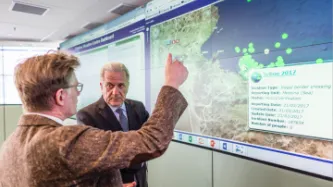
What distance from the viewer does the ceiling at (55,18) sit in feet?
9.96

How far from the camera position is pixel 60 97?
1.09 metres

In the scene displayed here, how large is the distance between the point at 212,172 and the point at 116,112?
2.91 feet

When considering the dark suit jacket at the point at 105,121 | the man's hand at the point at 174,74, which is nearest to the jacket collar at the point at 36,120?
the man's hand at the point at 174,74

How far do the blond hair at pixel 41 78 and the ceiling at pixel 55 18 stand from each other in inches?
81.0

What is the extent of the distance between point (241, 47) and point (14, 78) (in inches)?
55.0

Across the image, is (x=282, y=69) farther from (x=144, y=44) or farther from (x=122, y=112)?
(x=144, y=44)

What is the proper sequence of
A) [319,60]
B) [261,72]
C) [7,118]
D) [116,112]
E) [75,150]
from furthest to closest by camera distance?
[7,118] < [116,112] < [261,72] < [319,60] < [75,150]

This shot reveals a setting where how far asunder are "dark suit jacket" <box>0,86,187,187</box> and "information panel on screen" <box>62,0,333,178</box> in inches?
34.3

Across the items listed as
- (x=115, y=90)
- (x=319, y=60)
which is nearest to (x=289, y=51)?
(x=319, y=60)

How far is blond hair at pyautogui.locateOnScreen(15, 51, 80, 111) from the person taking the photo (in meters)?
1.04

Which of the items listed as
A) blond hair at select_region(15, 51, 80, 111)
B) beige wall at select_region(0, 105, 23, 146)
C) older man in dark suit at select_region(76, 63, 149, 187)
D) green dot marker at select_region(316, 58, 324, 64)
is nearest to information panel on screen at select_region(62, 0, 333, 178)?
green dot marker at select_region(316, 58, 324, 64)

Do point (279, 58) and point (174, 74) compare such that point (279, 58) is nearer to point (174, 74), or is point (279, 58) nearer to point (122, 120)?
point (174, 74)

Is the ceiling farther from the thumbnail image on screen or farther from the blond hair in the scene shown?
the blond hair

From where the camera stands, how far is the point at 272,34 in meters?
1.72
